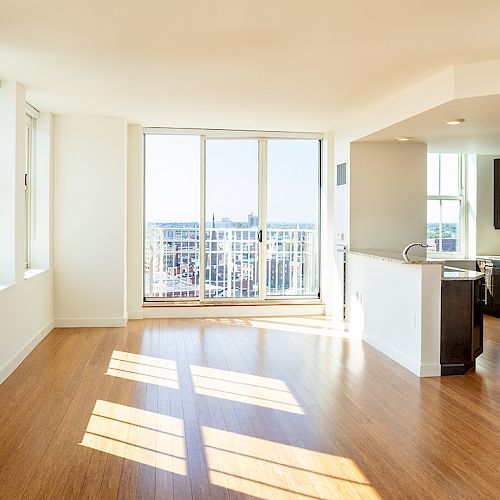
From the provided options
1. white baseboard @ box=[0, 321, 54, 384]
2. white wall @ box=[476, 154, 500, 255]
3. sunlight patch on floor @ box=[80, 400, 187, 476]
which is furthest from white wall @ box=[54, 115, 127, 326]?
white wall @ box=[476, 154, 500, 255]

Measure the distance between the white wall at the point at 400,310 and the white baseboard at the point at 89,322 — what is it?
285 centimetres

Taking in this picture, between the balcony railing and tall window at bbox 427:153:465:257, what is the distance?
1943mm

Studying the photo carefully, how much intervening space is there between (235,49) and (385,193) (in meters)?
3.26

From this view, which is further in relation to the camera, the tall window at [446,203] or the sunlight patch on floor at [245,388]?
the tall window at [446,203]

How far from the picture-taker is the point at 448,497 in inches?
104

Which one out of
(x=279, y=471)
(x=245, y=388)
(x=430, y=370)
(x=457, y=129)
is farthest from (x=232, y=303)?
(x=279, y=471)

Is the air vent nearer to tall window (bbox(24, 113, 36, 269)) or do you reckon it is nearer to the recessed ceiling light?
the recessed ceiling light

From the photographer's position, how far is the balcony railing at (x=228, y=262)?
7.59m

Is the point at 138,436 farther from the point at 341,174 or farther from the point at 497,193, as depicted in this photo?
the point at 497,193

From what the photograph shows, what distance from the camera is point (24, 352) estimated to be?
5.23 meters

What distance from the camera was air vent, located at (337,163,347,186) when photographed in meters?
6.76

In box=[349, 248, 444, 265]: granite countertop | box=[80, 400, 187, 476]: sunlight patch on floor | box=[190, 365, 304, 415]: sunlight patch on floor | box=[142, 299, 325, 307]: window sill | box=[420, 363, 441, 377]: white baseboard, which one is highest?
box=[349, 248, 444, 265]: granite countertop

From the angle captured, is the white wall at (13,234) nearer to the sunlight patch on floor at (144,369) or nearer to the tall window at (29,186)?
the sunlight patch on floor at (144,369)

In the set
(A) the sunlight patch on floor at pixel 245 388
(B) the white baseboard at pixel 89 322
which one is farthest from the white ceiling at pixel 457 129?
(B) the white baseboard at pixel 89 322
